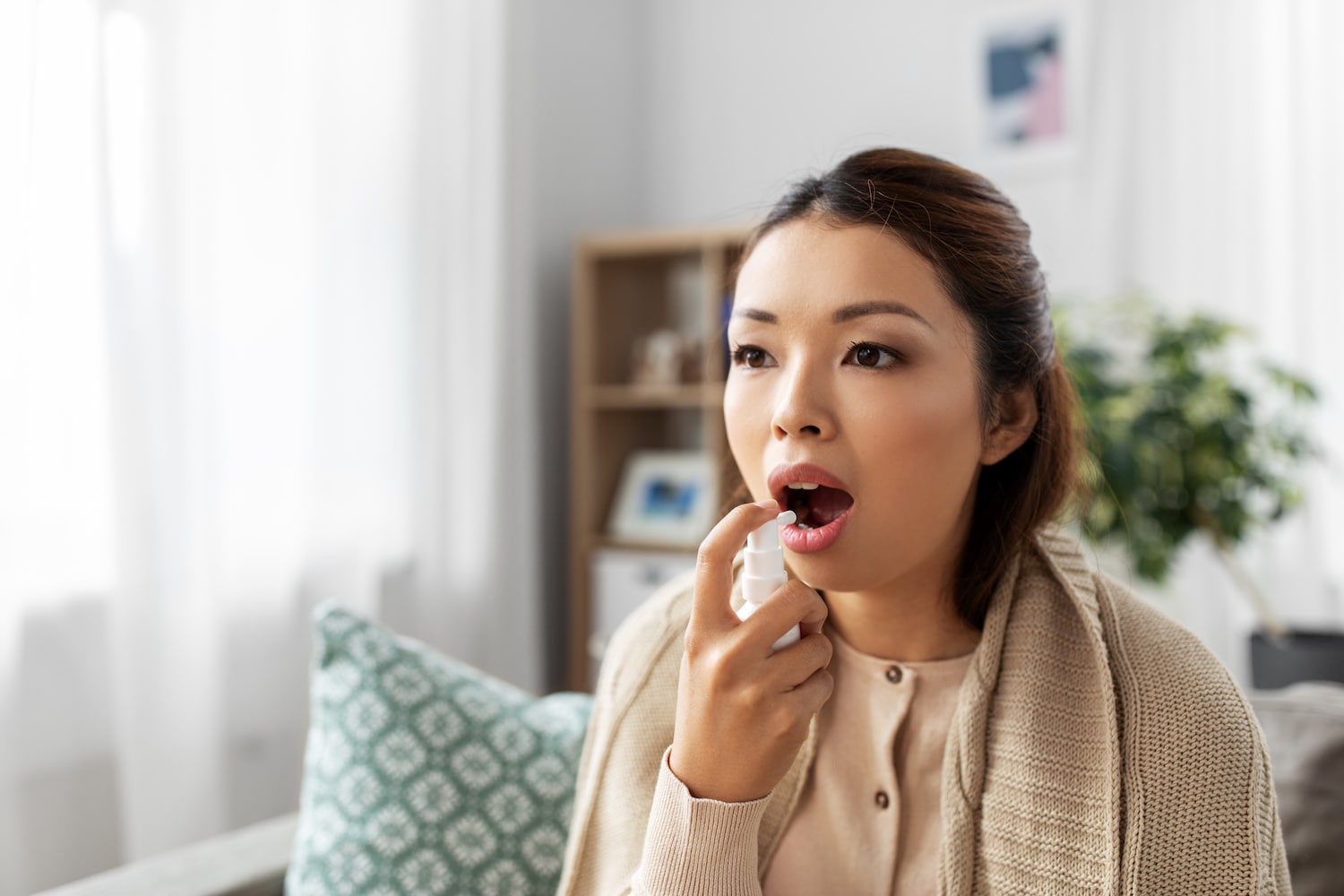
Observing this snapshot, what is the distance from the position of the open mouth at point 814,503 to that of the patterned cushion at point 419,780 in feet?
1.52

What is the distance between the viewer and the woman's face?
86 cm

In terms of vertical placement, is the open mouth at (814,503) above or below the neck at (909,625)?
above

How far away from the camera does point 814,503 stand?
908 millimetres

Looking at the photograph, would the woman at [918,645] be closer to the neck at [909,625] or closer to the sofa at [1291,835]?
the neck at [909,625]

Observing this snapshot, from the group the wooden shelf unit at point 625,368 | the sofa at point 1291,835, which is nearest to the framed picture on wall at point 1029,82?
the wooden shelf unit at point 625,368

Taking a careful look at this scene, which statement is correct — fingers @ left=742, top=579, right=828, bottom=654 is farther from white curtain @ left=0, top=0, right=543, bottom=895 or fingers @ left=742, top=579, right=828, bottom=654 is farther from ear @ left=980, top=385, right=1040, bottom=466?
white curtain @ left=0, top=0, right=543, bottom=895

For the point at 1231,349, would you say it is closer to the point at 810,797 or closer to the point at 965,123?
the point at 965,123

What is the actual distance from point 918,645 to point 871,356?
11.9 inches

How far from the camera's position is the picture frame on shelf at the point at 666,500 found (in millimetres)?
2939

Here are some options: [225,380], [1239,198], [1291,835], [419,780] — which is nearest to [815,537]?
[419,780]

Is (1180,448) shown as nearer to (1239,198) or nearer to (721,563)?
(1239,198)

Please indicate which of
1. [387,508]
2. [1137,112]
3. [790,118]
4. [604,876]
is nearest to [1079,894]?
[604,876]

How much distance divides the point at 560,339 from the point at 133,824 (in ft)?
5.91

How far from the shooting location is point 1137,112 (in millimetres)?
2797
